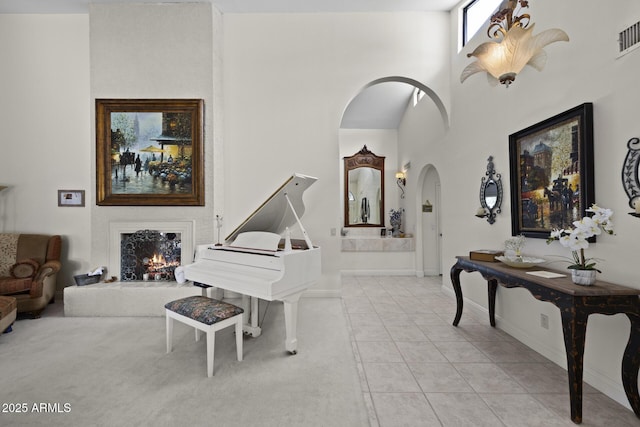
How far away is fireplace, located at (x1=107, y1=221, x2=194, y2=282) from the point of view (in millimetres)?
3859

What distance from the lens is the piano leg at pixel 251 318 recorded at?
2.88 meters

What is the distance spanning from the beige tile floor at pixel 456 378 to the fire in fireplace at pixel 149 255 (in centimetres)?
265

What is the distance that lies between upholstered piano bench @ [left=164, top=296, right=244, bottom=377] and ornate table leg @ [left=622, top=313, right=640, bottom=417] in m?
2.65

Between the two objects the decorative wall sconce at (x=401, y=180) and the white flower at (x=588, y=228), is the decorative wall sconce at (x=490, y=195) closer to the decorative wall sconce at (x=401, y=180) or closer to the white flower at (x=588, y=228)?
the white flower at (x=588, y=228)

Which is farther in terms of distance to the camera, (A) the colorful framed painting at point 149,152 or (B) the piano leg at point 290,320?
(A) the colorful framed painting at point 149,152

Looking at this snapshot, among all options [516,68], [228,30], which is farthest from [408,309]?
[228,30]

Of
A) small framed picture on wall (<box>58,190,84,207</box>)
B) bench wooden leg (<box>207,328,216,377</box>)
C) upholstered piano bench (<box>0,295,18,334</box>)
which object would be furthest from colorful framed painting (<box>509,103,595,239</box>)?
small framed picture on wall (<box>58,190,84,207</box>)

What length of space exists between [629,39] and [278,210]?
114 inches

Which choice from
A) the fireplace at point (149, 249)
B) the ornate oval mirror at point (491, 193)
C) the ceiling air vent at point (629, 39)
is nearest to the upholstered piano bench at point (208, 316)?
the fireplace at point (149, 249)

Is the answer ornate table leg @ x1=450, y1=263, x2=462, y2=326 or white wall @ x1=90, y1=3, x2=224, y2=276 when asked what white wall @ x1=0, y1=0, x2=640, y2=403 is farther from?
ornate table leg @ x1=450, y1=263, x2=462, y2=326

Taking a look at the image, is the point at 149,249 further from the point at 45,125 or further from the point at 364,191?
the point at 364,191

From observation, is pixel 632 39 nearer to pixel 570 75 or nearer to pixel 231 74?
pixel 570 75

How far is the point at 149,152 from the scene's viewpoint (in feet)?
12.8

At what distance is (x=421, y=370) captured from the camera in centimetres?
231
